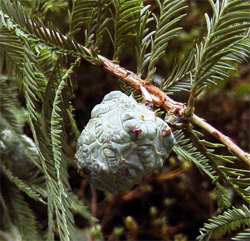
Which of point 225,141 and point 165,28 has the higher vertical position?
point 165,28

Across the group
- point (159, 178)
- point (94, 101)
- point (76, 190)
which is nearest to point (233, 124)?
point (159, 178)

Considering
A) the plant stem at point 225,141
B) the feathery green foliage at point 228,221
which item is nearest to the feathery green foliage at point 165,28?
the plant stem at point 225,141

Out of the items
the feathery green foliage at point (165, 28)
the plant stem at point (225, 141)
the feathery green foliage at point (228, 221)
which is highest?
the feathery green foliage at point (165, 28)

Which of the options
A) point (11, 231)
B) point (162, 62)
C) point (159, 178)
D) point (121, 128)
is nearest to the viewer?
point (121, 128)

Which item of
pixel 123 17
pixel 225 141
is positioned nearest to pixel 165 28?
pixel 123 17

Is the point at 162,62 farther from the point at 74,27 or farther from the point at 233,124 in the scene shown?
the point at 74,27

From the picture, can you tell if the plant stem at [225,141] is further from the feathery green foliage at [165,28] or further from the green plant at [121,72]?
the feathery green foliage at [165,28]

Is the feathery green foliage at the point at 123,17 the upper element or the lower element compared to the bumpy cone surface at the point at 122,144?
upper

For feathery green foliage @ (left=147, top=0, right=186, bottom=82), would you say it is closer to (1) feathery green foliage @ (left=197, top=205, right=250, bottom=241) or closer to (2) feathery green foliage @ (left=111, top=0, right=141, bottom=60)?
(2) feathery green foliage @ (left=111, top=0, right=141, bottom=60)

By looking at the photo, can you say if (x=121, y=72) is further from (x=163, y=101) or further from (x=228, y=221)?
(x=228, y=221)
